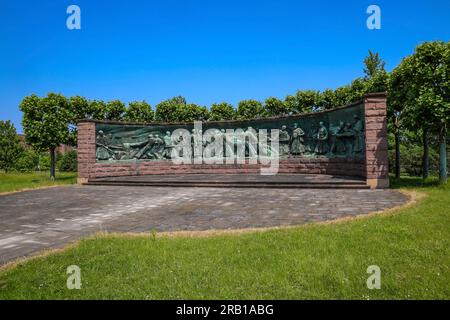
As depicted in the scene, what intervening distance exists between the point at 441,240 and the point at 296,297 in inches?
125

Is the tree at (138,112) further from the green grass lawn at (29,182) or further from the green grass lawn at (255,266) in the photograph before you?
the green grass lawn at (255,266)

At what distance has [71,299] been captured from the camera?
→ 360cm

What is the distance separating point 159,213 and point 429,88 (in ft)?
35.0

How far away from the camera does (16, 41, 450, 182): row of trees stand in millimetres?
11805

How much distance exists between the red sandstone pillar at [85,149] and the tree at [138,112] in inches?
404

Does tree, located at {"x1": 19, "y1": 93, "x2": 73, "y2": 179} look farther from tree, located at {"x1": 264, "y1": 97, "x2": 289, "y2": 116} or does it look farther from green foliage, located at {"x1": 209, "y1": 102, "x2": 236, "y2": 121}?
tree, located at {"x1": 264, "y1": 97, "x2": 289, "y2": 116}

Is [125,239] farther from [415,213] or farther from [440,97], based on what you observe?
[440,97]

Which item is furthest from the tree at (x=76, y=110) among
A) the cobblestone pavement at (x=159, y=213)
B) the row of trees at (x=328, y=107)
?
the cobblestone pavement at (x=159, y=213)

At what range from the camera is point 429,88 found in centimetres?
1173

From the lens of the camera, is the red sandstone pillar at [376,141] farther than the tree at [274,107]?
No

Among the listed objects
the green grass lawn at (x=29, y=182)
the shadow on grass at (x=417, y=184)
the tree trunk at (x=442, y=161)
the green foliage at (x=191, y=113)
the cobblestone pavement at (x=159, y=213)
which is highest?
the green foliage at (x=191, y=113)

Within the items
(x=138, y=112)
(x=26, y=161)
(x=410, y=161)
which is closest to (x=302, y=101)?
(x=410, y=161)

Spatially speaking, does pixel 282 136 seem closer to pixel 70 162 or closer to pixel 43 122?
pixel 43 122

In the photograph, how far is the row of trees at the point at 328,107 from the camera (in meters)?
11.8
